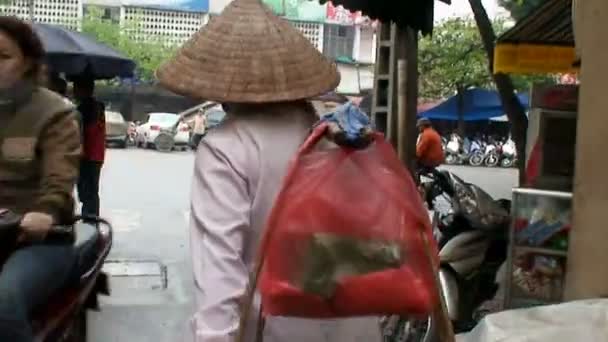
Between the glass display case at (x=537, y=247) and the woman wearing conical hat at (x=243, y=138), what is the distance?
7.53ft

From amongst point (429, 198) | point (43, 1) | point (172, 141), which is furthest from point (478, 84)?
point (429, 198)

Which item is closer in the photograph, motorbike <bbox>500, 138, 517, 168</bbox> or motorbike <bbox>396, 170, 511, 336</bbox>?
motorbike <bbox>396, 170, 511, 336</bbox>

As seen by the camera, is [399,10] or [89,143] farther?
[89,143]

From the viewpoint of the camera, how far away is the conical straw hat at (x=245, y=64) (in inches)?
85.4

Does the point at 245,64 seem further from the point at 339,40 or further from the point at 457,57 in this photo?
the point at 339,40

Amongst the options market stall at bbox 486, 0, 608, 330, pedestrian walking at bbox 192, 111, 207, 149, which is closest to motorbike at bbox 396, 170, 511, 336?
market stall at bbox 486, 0, 608, 330

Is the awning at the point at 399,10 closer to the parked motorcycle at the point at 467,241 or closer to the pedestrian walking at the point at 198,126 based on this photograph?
the parked motorcycle at the point at 467,241

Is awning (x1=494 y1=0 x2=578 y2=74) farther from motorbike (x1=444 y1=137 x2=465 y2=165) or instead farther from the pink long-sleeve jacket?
motorbike (x1=444 y1=137 x2=465 y2=165)

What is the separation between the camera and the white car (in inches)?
1305

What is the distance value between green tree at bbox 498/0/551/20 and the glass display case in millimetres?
8818

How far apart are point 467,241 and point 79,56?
4685 millimetres

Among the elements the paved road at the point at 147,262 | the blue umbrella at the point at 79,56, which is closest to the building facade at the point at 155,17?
the paved road at the point at 147,262

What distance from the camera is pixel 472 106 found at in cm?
3359

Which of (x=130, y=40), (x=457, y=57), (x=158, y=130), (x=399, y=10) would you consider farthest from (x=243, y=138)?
(x=130, y=40)
